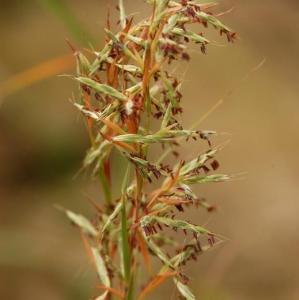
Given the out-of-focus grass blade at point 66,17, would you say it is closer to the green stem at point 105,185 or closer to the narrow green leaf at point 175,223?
the green stem at point 105,185

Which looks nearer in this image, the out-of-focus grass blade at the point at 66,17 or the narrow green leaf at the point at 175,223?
the narrow green leaf at the point at 175,223

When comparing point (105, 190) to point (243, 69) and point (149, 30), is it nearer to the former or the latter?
point (149, 30)

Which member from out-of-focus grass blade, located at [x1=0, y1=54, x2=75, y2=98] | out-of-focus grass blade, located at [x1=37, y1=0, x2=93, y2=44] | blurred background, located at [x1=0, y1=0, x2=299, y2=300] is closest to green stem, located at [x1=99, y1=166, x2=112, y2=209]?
out-of-focus grass blade, located at [x1=37, y1=0, x2=93, y2=44]

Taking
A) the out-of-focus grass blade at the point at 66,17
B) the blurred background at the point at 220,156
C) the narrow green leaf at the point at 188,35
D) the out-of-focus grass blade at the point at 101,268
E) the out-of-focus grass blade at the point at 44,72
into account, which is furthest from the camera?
the blurred background at the point at 220,156

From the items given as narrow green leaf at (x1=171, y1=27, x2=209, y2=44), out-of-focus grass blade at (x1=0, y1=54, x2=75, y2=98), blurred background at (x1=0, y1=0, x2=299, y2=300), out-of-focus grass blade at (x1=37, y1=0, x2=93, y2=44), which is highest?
out-of-focus grass blade at (x1=37, y1=0, x2=93, y2=44)

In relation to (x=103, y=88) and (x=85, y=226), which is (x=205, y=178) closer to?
(x=103, y=88)

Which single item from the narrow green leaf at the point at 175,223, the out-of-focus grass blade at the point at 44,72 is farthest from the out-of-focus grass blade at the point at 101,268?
the out-of-focus grass blade at the point at 44,72

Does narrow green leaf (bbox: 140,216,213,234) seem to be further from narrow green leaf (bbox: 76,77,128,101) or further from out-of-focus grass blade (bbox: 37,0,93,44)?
out-of-focus grass blade (bbox: 37,0,93,44)

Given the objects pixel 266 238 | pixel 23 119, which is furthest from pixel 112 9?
pixel 266 238

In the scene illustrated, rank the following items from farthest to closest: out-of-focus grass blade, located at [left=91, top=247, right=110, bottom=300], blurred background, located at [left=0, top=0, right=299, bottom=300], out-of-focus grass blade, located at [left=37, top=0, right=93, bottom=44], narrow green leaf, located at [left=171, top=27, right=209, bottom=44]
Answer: blurred background, located at [left=0, top=0, right=299, bottom=300]
out-of-focus grass blade, located at [left=37, top=0, right=93, bottom=44]
out-of-focus grass blade, located at [left=91, top=247, right=110, bottom=300]
narrow green leaf, located at [left=171, top=27, right=209, bottom=44]
